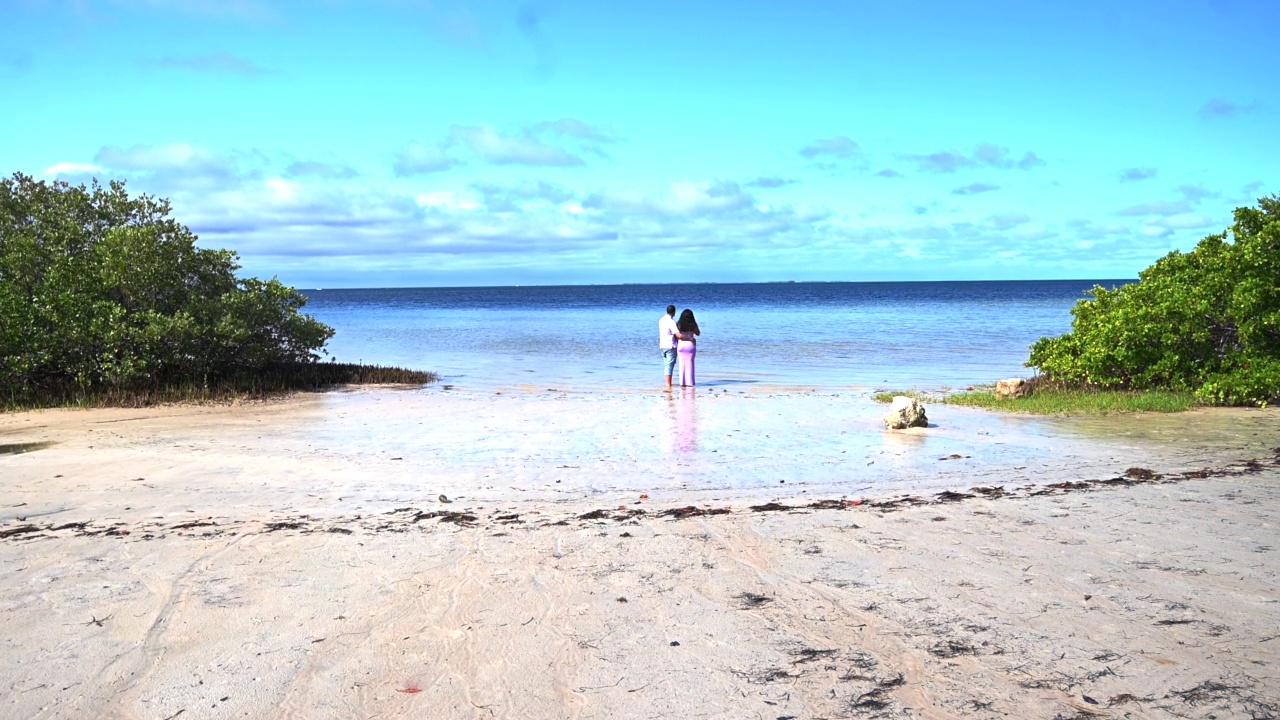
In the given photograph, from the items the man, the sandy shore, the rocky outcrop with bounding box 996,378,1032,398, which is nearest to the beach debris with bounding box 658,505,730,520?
the sandy shore

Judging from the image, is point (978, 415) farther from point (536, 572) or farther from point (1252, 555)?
point (536, 572)

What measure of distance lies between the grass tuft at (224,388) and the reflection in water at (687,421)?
20.8 ft

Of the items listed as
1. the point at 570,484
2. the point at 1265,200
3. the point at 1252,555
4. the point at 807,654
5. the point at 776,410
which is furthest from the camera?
the point at 1265,200

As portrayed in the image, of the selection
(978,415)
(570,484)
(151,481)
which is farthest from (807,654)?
(978,415)

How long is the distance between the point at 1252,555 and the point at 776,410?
918cm

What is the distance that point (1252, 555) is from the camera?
19.4ft

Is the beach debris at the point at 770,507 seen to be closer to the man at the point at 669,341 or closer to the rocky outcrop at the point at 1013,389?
the rocky outcrop at the point at 1013,389

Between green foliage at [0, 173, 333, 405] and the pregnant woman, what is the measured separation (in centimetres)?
806

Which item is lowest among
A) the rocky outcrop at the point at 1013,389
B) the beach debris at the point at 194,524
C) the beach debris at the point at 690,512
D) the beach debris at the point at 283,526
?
the beach debris at the point at 690,512

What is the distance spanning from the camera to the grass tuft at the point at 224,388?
1564 centimetres

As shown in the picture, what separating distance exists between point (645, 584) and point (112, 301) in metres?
15.0

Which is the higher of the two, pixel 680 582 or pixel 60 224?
pixel 60 224

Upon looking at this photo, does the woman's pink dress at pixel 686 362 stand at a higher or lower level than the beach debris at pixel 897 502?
higher

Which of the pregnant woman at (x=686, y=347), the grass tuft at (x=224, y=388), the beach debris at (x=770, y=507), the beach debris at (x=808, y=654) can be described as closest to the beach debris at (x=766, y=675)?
the beach debris at (x=808, y=654)
